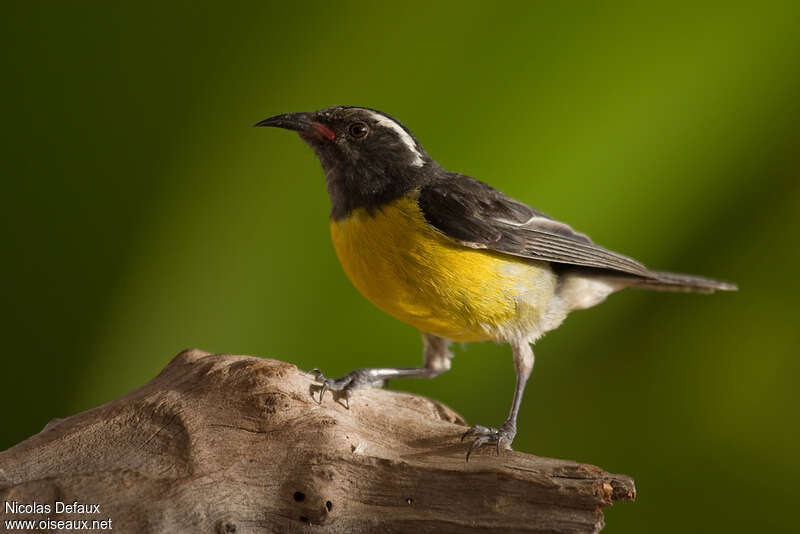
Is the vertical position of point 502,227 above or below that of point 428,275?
above

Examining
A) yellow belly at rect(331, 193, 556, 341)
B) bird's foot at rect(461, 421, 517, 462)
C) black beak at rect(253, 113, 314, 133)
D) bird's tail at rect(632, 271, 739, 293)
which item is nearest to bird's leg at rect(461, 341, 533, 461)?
bird's foot at rect(461, 421, 517, 462)

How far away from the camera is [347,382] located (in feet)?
14.0

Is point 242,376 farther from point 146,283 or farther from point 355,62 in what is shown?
point 355,62

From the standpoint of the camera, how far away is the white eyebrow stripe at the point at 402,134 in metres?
4.36

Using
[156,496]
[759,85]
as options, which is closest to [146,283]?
[156,496]

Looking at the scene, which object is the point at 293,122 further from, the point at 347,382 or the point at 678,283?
the point at 678,283

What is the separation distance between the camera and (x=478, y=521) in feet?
11.3

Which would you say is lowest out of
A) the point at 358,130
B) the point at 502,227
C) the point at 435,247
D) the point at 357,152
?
the point at 435,247

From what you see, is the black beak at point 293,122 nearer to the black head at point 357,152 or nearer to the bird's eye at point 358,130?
the black head at point 357,152

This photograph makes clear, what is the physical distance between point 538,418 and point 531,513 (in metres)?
3.21

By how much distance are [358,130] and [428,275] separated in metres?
0.91

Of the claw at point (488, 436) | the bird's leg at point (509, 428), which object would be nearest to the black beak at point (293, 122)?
the bird's leg at point (509, 428)

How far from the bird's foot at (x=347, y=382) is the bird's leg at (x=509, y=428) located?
67 cm

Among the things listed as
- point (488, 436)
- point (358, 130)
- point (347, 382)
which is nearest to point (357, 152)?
point (358, 130)
